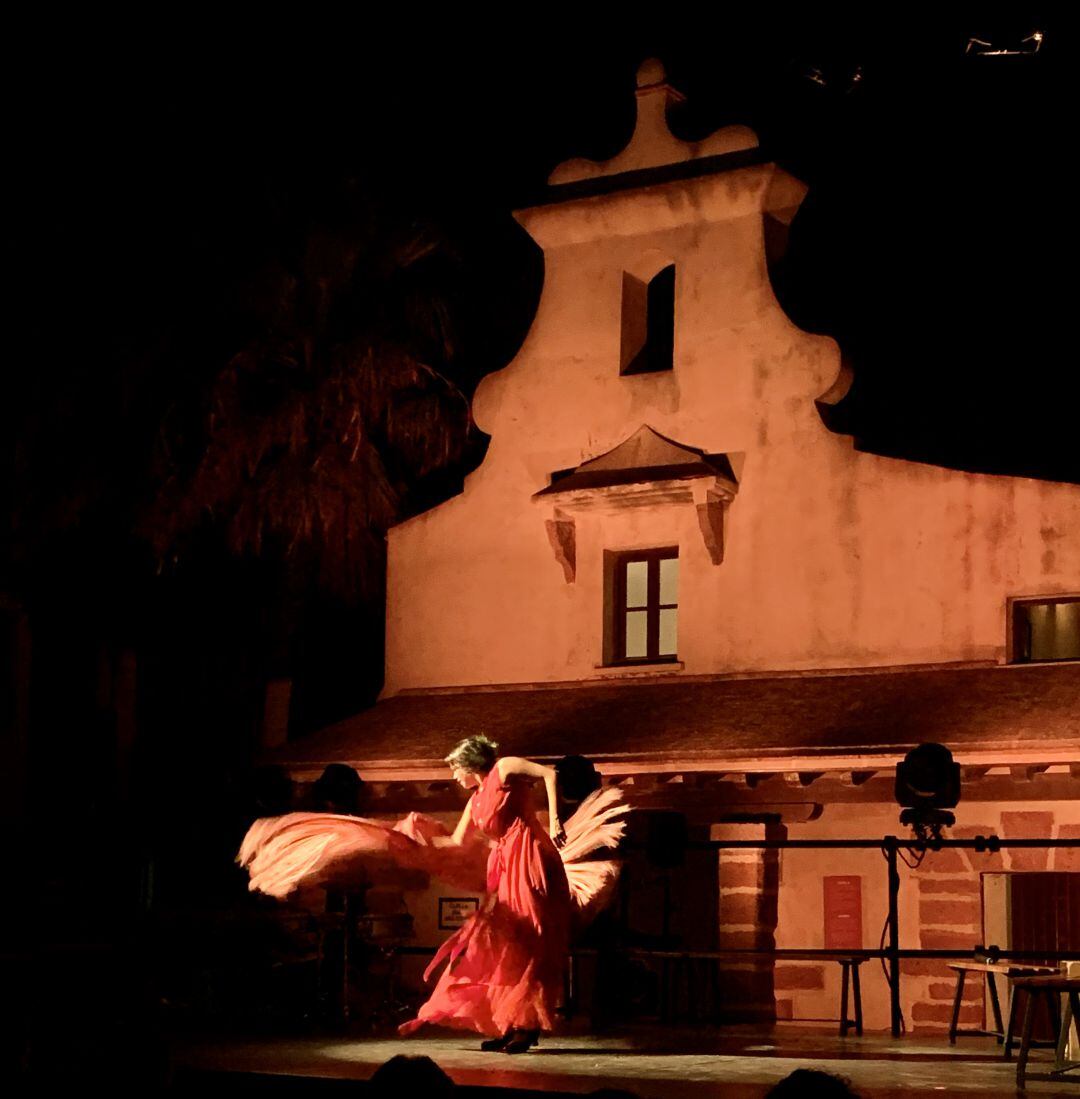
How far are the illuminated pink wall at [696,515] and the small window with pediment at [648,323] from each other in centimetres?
17

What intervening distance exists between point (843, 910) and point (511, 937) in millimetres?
5764

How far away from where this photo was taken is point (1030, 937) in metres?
15.9

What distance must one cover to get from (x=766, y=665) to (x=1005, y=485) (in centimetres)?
263

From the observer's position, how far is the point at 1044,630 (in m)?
16.5

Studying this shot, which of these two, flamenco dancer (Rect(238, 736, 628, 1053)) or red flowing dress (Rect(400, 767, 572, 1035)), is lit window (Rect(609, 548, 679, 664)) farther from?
red flowing dress (Rect(400, 767, 572, 1035))

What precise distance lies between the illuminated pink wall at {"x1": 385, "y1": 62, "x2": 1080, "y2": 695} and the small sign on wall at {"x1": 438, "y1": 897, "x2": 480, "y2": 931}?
7.04 feet

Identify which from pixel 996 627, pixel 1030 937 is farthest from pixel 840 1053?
pixel 996 627

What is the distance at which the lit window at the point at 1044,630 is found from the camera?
16.5m

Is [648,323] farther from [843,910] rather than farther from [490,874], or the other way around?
[490,874]

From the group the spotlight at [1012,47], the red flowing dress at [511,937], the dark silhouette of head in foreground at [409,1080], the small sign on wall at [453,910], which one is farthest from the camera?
the small sign on wall at [453,910]

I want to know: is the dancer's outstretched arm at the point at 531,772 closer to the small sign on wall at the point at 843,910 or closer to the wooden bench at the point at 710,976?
the wooden bench at the point at 710,976

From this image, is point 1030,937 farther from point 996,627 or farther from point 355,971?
point 355,971

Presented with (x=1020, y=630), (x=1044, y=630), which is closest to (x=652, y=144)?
(x=1020, y=630)

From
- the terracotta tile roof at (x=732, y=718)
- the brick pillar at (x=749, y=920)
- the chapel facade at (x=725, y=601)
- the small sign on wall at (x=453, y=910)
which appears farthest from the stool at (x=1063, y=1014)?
the small sign on wall at (x=453, y=910)
